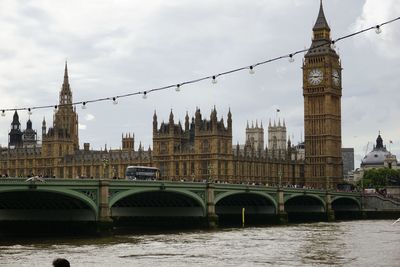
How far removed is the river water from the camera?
42969 millimetres

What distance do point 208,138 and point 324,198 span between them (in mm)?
34863

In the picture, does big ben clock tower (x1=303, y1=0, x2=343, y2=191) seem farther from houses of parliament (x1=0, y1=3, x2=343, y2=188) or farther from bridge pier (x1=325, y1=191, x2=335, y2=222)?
bridge pier (x1=325, y1=191, x2=335, y2=222)

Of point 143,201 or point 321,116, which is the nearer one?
point 143,201

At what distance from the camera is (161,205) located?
7700 centimetres

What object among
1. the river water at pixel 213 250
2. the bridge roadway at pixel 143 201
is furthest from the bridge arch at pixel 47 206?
the river water at pixel 213 250

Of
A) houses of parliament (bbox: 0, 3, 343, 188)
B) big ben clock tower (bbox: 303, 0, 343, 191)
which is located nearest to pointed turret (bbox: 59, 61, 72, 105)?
houses of parliament (bbox: 0, 3, 343, 188)

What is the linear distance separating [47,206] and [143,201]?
36.5 feet

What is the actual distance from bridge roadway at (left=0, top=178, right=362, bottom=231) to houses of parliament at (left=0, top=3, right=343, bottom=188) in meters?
33.0

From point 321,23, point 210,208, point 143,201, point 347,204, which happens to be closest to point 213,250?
point 143,201

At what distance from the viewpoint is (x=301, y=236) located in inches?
2514

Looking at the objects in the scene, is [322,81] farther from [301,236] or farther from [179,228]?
[301,236]

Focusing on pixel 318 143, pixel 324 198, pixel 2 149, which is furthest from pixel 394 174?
pixel 2 149

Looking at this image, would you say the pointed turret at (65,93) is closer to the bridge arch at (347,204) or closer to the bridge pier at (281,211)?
the bridge arch at (347,204)

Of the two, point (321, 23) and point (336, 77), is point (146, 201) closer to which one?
point (336, 77)
